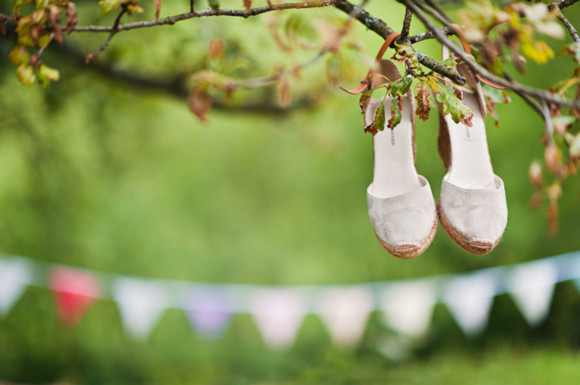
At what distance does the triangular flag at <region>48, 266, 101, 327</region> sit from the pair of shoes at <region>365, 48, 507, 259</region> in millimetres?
2458

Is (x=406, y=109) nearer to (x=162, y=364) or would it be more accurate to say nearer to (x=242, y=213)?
(x=242, y=213)

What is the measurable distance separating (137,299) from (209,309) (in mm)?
454

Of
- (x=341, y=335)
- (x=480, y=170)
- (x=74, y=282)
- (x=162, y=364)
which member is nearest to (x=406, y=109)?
(x=480, y=170)

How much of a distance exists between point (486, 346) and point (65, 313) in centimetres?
284

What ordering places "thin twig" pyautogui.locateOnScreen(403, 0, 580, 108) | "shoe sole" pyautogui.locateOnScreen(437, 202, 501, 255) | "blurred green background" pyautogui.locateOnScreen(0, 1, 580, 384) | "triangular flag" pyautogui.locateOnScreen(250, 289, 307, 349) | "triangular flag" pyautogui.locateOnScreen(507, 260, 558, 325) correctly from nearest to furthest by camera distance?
"thin twig" pyautogui.locateOnScreen(403, 0, 580, 108)
"shoe sole" pyautogui.locateOnScreen(437, 202, 501, 255)
"triangular flag" pyautogui.locateOnScreen(507, 260, 558, 325)
"triangular flag" pyautogui.locateOnScreen(250, 289, 307, 349)
"blurred green background" pyautogui.locateOnScreen(0, 1, 580, 384)

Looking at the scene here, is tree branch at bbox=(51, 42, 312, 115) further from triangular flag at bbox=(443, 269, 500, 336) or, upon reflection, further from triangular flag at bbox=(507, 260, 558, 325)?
triangular flag at bbox=(507, 260, 558, 325)

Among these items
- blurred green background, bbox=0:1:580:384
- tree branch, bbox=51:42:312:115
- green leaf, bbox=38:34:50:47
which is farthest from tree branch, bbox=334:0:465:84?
blurred green background, bbox=0:1:580:384

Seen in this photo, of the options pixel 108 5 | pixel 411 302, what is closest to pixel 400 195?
pixel 108 5

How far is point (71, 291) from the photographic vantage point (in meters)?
2.90

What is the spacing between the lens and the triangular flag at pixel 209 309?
3.06m

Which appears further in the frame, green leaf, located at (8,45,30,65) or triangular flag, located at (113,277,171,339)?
triangular flag, located at (113,277,171,339)

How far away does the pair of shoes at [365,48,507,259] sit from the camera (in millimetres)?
852

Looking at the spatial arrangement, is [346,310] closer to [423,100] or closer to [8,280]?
[8,280]

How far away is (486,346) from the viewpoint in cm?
338
